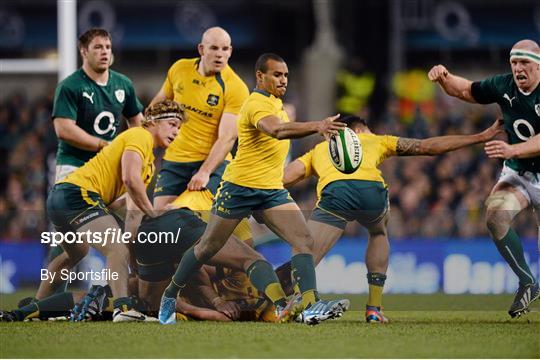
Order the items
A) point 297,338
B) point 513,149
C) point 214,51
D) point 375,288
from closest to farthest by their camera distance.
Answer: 1. point 297,338
2. point 513,149
3. point 375,288
4. point 214,51

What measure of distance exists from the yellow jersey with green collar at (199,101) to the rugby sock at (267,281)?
1739 mm

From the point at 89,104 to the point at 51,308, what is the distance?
71.7 inches

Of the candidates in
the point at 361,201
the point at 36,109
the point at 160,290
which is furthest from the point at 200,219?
the point at 36,109

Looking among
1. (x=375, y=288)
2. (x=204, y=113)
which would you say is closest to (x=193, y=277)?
(x=375, y=288)

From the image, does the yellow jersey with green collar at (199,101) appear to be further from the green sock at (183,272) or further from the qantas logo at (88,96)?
the green sock at (183,272)

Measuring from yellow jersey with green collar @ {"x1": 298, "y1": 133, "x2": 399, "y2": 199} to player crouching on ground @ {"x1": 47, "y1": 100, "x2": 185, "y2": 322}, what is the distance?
111cm

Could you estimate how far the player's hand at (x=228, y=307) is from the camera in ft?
33.0

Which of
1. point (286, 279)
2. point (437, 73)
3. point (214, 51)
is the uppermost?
point (214, 51)

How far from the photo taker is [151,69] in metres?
22.9

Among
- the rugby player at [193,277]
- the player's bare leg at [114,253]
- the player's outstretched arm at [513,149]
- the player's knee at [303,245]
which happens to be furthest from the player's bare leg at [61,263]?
the player's outstretched arm at [513,149]

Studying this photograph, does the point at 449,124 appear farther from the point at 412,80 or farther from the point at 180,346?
the point at 180,346

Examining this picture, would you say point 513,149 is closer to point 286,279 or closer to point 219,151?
point 286,279

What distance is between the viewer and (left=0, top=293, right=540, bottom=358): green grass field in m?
7.95

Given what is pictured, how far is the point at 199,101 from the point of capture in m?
11.2
